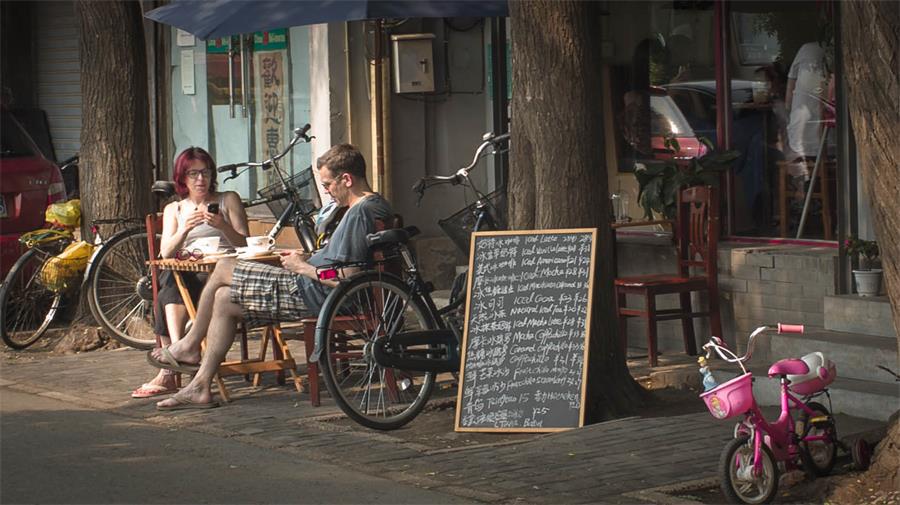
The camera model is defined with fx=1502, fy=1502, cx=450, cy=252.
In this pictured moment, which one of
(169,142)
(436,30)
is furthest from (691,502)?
(169,142)

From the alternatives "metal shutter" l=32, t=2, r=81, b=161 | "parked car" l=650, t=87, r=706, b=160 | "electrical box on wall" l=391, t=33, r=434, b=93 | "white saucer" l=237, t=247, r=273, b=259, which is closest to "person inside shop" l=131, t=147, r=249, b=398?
"white saucer" l=237, t=247, r=273, b=259

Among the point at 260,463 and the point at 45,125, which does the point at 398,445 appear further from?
the point at 45,125

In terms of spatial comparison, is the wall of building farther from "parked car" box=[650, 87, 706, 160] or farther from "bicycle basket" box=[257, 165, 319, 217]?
"bicycle basket" box=[257, 165, 319, 217]

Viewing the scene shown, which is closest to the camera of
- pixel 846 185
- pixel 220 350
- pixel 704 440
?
pixel 704 440

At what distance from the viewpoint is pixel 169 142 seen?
16484mm

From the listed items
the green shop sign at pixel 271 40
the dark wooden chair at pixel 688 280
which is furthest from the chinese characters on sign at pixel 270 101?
the dark wooden chair at pixel 688 280

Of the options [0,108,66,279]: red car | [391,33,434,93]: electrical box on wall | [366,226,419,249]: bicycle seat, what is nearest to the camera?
[366,226,419,249]: bicycle seat

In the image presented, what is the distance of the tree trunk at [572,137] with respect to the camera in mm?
8141

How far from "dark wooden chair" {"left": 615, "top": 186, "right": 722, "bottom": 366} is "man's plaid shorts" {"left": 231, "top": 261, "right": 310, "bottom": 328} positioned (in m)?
2.35

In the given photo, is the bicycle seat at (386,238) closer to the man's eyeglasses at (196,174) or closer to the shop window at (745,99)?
the man's eyeglasses at (196,174)

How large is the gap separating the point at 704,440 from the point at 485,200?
9.37 ft

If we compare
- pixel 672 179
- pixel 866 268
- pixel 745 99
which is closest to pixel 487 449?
pixel 866 268

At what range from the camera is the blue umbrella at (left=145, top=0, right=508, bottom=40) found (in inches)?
416

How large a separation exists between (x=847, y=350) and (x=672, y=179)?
2.39m
